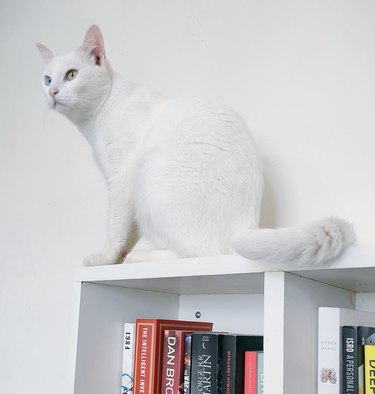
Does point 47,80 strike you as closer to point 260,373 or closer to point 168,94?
point 168,94

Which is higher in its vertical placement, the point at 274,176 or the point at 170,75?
the point at 170,75

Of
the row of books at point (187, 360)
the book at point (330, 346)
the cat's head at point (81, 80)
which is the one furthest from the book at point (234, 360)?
the cat's head at point (81, 80)

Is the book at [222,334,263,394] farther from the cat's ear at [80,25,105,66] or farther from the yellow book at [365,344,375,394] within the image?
the cat's ear at [80,25,105,66]

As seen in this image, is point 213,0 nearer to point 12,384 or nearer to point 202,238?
point 202,238

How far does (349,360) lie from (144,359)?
355 millimetres

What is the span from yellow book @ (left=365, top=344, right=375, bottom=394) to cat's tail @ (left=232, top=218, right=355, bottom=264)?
0.43ft

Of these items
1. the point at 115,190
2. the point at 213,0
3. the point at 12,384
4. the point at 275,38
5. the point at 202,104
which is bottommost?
the point at 12,384

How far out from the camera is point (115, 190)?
94cm

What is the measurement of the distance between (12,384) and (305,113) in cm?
103

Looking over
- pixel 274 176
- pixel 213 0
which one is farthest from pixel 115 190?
pixel 213 0

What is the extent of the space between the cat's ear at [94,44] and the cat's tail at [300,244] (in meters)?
0.51

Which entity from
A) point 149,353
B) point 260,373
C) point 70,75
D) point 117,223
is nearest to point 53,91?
point 70,75

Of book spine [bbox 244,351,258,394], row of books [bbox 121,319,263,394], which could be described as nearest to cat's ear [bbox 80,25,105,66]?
row of books [bbox 121,319,263,394]

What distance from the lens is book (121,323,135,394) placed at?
3.05 feet
